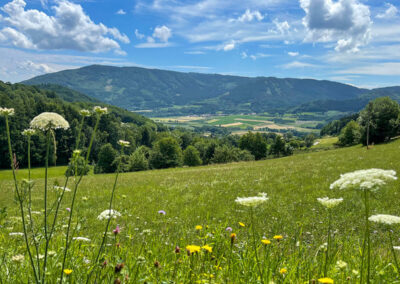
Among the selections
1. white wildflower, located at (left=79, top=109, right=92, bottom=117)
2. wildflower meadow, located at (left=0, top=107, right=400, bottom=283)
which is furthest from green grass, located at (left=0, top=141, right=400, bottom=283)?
white wildflower, located at (left=79, top=109, right=92, bottom=117)

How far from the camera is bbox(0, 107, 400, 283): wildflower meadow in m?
2.47

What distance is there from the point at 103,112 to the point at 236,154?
89.6 meters

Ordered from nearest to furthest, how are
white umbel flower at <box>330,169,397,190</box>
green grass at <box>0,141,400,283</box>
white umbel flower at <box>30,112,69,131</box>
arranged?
white umbel flower at <box>330,169,397,190</box> < white umbel flower at <box>30,112,69,131</box> < green grass at <box>0,141,400,283</box>

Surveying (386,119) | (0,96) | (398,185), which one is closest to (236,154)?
(386,119)

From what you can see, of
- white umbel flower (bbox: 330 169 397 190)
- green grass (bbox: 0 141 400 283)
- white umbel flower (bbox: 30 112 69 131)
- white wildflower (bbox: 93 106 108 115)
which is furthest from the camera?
green grass (bbox: 0 141 400 283)

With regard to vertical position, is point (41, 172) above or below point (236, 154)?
below

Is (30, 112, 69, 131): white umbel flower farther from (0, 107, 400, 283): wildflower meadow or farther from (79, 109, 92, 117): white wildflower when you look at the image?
(79, 109, 92, 117): white wildflower

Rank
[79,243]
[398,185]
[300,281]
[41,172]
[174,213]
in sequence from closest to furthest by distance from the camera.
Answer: [300,281], [79,243], [174,213], [398,185], [41,172]

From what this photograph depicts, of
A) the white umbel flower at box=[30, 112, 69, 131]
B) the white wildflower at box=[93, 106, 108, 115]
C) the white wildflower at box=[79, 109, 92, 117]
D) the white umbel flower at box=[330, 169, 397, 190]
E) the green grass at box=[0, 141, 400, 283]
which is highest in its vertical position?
the white wildflower at box=[93, 106, 108, 115]

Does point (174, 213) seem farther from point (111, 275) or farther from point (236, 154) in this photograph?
point (236, 154)

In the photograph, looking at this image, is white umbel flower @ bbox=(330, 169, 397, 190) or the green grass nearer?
white umbel flower @ bbox=(330, 169, 397, 190)

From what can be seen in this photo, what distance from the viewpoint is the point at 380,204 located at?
1018 cm

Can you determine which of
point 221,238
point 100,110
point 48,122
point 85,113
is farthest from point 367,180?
point 221,238

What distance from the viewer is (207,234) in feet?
14.1
